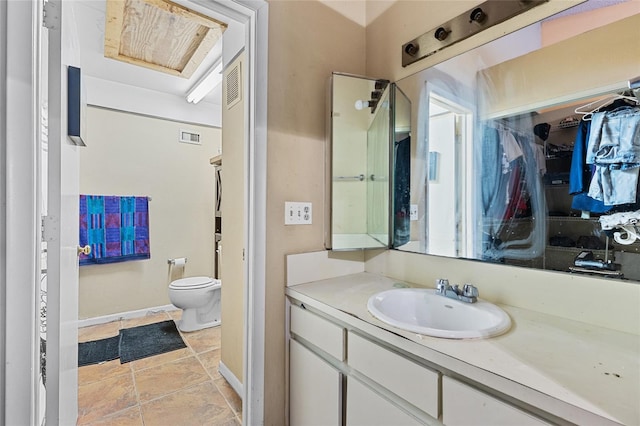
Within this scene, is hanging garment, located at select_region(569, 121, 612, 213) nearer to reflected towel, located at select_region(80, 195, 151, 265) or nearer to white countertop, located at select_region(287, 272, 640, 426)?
white countertop, located at select_region(287, 272, 640, 426)

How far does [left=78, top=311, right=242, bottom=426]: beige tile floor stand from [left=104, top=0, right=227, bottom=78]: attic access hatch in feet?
7.40

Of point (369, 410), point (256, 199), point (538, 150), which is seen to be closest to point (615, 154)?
point (538, 150)

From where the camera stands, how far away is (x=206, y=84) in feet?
9.93

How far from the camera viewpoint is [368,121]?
5.51 feet

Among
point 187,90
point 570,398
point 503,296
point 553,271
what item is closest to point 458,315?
point 503,296

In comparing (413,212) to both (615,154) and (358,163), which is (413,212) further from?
(615,154)

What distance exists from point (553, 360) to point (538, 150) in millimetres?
727

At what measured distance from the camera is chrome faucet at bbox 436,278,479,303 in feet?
3.73

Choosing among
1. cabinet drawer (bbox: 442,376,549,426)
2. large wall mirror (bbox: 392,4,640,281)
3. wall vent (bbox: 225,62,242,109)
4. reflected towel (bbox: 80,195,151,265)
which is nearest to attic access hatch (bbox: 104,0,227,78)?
wall vent (bbox: 225,62,242,109)

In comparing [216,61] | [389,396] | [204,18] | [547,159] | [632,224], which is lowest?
[389,396]

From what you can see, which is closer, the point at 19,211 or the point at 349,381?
the point at 19,211

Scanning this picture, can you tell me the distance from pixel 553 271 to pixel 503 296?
0.20 meters

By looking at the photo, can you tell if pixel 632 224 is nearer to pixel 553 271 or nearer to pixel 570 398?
pixel 553 271

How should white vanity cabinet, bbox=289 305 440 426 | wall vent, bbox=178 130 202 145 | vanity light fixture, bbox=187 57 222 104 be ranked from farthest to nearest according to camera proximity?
1. wall vent, bbox=178 130 202 145
2. vanity light fixture, bbox=187 57 222 104
3. white vanity cabinet, bbox=289 305 440 426
